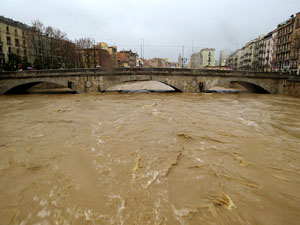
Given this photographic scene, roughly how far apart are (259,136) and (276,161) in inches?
79.3

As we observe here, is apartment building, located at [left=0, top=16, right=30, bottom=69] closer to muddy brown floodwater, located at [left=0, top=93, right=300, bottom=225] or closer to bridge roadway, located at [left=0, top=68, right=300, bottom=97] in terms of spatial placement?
bridge roadway, located at [left=0, top=68, right=300, bottom=97]

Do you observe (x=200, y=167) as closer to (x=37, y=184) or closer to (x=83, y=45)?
(x=37, y=184)

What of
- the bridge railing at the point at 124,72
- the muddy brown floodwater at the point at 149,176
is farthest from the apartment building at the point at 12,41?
the muddy brown floodwater at the point at 149,176

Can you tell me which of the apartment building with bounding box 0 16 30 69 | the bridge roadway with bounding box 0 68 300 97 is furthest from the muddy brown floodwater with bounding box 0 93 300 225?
the apartment building with bounding box 0 16 30 69

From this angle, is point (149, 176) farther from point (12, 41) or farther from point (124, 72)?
point (12, 41)

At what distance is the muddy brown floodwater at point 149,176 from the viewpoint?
295 centimetres

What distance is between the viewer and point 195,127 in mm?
7488

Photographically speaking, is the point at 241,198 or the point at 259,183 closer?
the point at 241,198

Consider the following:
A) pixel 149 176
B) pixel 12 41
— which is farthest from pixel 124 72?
pixel 12 41

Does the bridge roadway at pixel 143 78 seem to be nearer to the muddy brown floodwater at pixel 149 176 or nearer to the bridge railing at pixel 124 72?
the bridge railing at pixel 124 72

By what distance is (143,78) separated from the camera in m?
20.4

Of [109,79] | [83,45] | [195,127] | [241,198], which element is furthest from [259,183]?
[83,45]

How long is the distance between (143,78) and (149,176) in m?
17.2

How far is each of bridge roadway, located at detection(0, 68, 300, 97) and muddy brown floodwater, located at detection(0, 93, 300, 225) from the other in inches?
560
